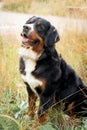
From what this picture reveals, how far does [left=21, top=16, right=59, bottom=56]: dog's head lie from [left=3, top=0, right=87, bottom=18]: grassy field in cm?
170

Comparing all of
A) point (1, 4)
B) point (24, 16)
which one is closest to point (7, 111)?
point (24, 16)

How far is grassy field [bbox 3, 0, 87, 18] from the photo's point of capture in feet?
19.0

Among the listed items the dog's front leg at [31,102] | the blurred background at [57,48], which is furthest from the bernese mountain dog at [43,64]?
the blurred background at [57,48]

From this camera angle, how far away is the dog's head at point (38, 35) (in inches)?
146

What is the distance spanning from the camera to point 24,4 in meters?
9.15

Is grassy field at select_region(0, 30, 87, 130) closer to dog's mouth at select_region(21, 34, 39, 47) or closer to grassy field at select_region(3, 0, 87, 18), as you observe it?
grassy field at select_region(3, 0, 87, 18)

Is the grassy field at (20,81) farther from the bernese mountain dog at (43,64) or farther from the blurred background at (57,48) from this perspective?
the bernese mountain dog at (43,64)

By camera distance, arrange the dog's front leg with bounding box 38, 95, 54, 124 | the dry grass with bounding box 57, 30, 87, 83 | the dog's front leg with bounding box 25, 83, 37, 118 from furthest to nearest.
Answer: the dry grass with bounding box 57, 30, 87, 83
the dog's front leg with bounding box 25, 83, 37, 118
the dog's front leg with bounding box 38, 95, 54, 124

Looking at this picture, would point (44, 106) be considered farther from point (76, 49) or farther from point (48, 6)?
point (48, 6)

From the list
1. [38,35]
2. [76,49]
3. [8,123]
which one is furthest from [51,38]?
[76,49]

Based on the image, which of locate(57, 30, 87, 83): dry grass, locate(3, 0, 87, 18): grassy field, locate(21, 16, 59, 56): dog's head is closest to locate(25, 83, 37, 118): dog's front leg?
locate(21, 16, 59, 56): dog's head

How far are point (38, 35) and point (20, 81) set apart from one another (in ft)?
3.88

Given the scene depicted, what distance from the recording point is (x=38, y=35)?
3.75 metres

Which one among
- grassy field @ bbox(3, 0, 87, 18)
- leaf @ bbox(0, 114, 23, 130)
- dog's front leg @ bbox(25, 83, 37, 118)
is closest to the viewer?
leaf @ bbox(0, 114, 23, 130)
